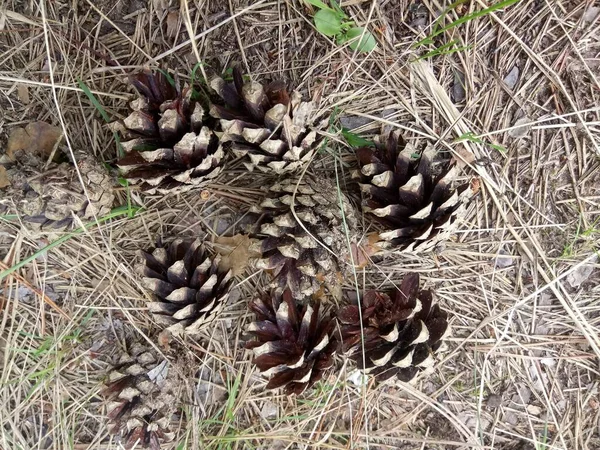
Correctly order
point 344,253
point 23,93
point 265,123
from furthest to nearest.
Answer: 1. point 23,93
2. point 344,253
3. point 265,123

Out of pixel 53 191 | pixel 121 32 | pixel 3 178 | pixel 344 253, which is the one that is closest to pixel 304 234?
pixel 344 253

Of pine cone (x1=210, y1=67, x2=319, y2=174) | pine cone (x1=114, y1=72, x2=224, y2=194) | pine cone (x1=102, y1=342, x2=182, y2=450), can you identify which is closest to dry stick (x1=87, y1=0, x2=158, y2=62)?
pine cone (x1=114, y1=72, x2=224, y2=194)

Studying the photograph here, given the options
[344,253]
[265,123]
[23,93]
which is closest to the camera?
[265,123]

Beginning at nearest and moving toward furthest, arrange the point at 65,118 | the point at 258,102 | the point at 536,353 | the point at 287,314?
the point at 258,102 → the point at 287,314 → the point at 65,118 → the point at 536,353

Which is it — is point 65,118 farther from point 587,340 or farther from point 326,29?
point 587,340

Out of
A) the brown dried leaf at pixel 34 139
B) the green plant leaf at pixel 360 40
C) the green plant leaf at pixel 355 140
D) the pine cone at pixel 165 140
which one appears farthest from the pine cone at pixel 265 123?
the brown dried leaf at pixel 34 139

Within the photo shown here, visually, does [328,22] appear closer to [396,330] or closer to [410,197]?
[410,197]

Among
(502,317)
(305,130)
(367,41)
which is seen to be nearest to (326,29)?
(367,41)
